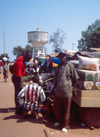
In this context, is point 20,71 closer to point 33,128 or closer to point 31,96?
point 31,96

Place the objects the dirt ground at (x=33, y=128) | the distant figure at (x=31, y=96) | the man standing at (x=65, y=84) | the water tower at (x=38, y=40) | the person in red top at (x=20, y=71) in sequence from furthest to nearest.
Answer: the water tower at (x=38, y=40) → the person in red top at (x=20, y=71) → the distant figure at (x=31, y=96) → the man standing at (x=65, y=84) → the dirt ground at (x=33, y=128)

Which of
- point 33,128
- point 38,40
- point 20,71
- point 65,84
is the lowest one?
point 33,128

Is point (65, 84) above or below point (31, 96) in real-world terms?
above

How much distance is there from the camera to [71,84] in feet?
16.0

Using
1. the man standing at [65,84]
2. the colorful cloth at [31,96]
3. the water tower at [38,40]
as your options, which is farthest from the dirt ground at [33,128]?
the water tower at [38,40]

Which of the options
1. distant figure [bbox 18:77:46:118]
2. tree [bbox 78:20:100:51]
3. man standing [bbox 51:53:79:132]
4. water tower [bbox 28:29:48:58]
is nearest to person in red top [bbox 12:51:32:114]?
distant figure [bbox 18:77:46:118]

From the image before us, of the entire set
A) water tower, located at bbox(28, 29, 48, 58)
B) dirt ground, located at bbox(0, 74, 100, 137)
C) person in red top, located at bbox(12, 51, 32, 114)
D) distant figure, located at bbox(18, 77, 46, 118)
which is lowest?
dirt ground, located at bbox(0, 74, 100, 137)

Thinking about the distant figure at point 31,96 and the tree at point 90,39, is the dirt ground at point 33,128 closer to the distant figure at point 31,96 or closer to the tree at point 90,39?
the distant figure at point 31,96

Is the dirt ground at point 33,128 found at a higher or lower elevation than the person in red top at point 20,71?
lower

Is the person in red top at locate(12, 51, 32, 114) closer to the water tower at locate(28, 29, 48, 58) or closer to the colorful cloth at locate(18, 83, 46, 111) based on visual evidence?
the colorful cloth at locate(18, 83, 46, 111)

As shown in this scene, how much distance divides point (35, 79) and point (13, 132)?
177 cm

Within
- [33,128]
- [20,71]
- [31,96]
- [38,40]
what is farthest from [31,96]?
[38,40]

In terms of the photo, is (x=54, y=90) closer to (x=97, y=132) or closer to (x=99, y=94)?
(x=99, y=94)

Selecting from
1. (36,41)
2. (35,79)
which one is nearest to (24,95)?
(35,79)
